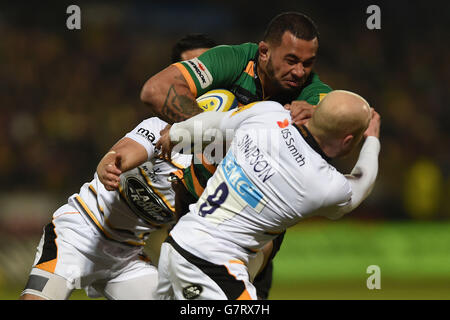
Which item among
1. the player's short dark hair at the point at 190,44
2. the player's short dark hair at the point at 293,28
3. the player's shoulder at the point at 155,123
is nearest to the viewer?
the player's short dark hair at the point at 293,28

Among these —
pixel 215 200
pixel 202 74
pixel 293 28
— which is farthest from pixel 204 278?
pixel 293 28

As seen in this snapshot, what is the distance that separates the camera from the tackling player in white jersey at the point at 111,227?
432 cm

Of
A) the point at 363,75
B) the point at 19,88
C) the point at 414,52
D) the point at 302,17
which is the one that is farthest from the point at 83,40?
the point at 302,17

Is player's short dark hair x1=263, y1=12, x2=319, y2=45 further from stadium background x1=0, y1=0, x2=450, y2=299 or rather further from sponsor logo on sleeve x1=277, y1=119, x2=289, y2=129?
stadium background x1=0, y1=0, x2=450, y2=299

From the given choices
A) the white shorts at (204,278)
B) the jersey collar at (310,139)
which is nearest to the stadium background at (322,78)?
the white shorts at (204,278)

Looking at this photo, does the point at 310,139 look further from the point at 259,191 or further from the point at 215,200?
the point at 215,200

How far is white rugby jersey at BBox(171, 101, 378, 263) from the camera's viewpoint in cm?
329

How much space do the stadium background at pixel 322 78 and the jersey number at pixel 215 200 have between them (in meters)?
4.85

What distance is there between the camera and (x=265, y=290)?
17.2ft

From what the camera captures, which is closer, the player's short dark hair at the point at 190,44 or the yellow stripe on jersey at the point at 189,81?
the yellow stripe on jersey at the point at 189,81

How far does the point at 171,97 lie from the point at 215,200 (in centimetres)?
82

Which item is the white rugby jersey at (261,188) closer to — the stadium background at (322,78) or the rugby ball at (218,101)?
the rugby ball at (218,101)

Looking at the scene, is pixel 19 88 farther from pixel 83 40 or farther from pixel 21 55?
pixel 83 40

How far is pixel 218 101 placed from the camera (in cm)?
404
